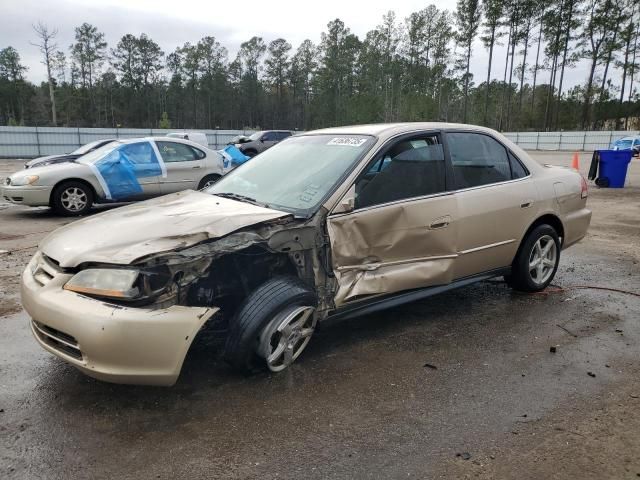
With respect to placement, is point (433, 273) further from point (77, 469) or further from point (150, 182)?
point (150, 182)

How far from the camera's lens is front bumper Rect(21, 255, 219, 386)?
249 centimetres

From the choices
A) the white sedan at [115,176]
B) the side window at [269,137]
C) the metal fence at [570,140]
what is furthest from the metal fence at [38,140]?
the metal fence at [570,140]

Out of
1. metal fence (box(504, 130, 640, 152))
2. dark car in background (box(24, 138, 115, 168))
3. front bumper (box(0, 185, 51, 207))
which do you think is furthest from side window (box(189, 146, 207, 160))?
metal fence (box(504, 130, 640, 152))

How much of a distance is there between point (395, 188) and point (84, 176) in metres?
7.25

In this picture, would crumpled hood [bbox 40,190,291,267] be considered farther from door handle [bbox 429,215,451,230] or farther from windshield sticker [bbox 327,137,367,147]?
door handle [bbox 429,215,451,230]

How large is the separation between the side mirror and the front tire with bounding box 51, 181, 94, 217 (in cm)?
730

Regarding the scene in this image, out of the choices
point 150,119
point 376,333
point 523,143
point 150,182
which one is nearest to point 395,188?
point 376,333

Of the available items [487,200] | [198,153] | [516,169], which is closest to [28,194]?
[198,153]

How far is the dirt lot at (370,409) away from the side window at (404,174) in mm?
1125

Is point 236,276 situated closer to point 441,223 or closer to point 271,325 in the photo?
point 271,325

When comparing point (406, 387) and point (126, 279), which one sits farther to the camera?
point (406, 387)

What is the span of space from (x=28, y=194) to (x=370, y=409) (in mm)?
8182

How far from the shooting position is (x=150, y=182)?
9.46m

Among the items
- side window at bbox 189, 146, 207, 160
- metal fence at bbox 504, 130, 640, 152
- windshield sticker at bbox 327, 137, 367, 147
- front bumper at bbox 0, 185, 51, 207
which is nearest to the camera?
windshield sticker at bbox 327, 137, 367, 147
